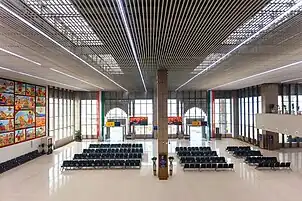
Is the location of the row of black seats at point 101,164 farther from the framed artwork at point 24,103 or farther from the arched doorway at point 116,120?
the arched doorway at point 116,120

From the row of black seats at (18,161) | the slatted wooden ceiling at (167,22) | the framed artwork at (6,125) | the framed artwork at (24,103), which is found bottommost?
the row of black seats at (18,161)

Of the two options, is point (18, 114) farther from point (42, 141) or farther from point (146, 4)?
point (146, 4)

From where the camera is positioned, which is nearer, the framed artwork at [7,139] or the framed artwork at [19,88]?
the framed artwork at [7,139]

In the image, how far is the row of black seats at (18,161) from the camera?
66.9ft

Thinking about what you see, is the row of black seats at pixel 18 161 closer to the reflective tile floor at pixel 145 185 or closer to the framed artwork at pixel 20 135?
the reflective tile floor at pixel 145 185

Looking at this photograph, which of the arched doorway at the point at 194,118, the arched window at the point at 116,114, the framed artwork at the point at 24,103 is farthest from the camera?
the arched window at the point at 116,114

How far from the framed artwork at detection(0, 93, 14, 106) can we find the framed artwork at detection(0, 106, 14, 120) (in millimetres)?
293

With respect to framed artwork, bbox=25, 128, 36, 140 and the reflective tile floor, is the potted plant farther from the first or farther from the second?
the reflective tile floor

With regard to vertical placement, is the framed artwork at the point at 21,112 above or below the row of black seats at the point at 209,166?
above

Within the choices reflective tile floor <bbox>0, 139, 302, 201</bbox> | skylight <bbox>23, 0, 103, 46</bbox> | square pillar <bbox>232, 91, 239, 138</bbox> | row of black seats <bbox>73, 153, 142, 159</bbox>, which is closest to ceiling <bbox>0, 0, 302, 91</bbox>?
skylight <bbox>23, 0, 103, 46</bbox>

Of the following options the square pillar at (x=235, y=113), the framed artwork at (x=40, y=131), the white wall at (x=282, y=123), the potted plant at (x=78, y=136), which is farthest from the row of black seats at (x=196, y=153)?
the potted plant at (x=78, y=136)

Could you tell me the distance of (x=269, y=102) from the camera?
29.0 m

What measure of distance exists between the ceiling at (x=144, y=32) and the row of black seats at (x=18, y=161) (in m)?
8.32

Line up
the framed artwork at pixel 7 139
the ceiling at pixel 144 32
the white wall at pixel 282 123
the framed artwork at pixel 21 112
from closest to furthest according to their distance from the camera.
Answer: the ceiling at pixel 144 32 → the white wall at pixel 282 123 → the framed artwork at pixel 7 139 → the framed artwork at pixel 21 112
